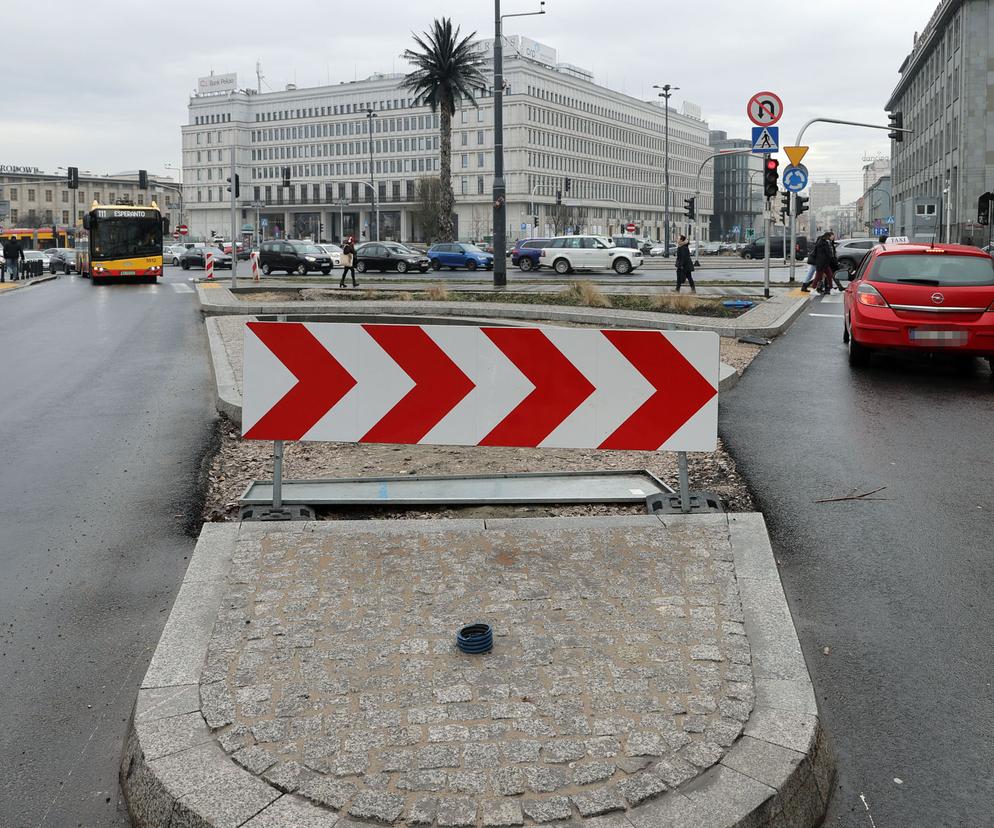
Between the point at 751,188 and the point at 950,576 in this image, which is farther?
the point at 751,188

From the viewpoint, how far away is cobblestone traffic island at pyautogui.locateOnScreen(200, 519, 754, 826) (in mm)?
3297

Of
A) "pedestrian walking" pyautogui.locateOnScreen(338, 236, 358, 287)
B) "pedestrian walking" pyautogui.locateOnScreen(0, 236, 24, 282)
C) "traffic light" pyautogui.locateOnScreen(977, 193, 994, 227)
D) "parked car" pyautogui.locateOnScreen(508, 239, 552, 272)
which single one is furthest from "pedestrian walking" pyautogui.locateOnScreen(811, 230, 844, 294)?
"pedestrian walking" pyautogui.locateOnScreen(0, 236, 24, 282)

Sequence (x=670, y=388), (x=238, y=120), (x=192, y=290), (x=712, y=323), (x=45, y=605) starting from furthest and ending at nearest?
(x=238, y=120) < (x=192, y=290) < (x=712, y=323) < (x=670, y=388) < (x=45, y=605)

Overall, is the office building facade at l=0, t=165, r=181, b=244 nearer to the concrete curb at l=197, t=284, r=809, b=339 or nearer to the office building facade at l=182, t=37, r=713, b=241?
the office building facade at l=182, t=37, r=713, b=241

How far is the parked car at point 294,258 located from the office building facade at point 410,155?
7683 centimetres

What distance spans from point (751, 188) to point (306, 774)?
198m

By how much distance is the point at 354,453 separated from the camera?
8742 millimetres

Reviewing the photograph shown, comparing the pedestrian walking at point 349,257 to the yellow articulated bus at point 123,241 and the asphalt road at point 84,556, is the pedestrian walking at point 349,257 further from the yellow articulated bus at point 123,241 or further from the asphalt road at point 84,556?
the asphalt road at point 84,556

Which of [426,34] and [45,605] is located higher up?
[426,34]

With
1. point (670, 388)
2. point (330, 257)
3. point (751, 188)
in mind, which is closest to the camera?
point (670, 388)

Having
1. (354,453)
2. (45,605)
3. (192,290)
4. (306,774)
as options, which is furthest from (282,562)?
(192,290)

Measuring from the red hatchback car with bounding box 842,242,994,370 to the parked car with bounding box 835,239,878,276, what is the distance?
84.5ft

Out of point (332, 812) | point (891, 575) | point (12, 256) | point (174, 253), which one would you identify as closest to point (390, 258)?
point (12, 256)

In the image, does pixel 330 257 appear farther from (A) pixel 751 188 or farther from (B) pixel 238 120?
(A) pixel 751 188
